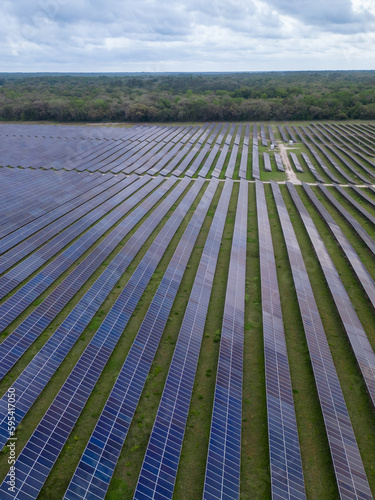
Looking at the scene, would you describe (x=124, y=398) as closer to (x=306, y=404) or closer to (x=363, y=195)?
(x=306, y=404)

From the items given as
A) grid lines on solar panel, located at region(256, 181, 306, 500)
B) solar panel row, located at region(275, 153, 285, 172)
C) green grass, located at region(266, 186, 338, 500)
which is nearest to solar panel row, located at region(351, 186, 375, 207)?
solar panel row, located at region(275, 153, 285, 172)

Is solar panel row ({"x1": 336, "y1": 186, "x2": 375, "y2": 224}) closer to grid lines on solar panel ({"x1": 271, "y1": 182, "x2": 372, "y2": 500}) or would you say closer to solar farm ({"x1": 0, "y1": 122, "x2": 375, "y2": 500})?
solar farm ({"x1": 0, "y1": 122, "x2": 375, "y2": 500})

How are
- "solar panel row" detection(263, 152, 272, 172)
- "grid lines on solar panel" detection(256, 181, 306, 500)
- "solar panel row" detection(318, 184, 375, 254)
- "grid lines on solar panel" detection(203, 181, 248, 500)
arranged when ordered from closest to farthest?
"grid lines on solar panel" detection(203, 181, 248, 500), "grid lines on solar panel" detection(256, 181, 306, 500), "solar panel row" detection(318, 184, 375, 254), "solar panel row" detection(263, 152, 272, 172)

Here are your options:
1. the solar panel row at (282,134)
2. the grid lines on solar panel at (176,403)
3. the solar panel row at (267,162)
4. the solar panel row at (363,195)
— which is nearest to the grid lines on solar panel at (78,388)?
the grid lines on solar panel at (176,403)

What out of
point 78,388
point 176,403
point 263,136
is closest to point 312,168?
point 263,136

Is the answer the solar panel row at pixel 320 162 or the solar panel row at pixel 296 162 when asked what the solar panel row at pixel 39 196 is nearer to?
the solar panel row at pixel 296 162

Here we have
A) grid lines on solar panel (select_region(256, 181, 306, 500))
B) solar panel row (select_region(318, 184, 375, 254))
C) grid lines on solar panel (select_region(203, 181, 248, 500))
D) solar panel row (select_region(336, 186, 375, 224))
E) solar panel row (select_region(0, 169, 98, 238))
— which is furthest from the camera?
solar panel row (select_region(336, 186, 375, 224))

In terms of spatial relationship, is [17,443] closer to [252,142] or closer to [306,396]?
[306,396]
